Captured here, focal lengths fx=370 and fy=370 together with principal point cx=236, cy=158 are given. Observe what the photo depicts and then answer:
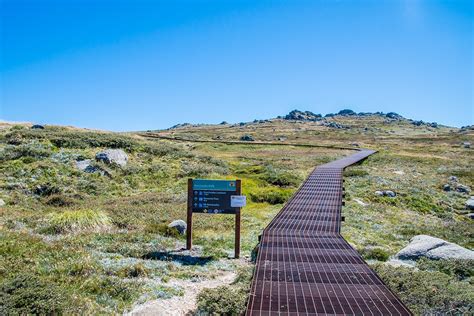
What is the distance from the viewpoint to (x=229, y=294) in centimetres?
836

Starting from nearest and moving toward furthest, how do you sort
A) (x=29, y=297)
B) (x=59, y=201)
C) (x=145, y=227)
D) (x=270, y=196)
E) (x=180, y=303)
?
(x=29, y=297)
(x=180, y=303)
(x=145, y=227)
(x=59, y=201)
(x=270, y=196)

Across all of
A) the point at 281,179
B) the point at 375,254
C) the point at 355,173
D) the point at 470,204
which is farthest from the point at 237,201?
the point at 355,173

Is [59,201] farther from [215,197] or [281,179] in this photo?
[281,179]

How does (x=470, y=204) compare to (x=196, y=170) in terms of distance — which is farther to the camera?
(x=196, y=170)

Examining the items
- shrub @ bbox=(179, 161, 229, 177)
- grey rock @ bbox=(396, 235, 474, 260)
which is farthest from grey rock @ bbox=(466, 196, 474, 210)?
shrub @ bbox=(179, 161, 229, 177)

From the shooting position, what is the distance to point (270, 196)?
25250mm

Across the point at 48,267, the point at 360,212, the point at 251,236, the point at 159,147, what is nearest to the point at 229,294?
the point at 48,267

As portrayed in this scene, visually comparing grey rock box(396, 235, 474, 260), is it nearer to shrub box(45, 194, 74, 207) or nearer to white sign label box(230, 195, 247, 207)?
white sign label box(230, 195, 247, 207)

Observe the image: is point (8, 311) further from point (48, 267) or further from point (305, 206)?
point (305, 206)

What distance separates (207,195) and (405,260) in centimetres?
741

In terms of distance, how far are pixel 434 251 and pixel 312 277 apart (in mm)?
6565

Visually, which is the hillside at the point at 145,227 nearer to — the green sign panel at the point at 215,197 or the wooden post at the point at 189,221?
the wooden post at the point at 189,221

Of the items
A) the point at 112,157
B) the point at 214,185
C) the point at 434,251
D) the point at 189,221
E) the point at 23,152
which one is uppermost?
the point at 23,152

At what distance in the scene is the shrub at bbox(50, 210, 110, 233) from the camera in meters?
14.1
